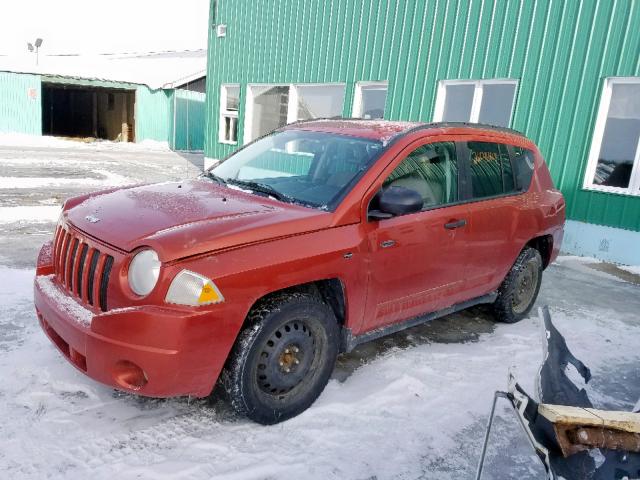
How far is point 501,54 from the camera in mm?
8766

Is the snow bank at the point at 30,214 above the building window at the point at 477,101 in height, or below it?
below

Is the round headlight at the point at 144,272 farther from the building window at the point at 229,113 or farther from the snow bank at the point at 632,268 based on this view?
the building window at the point at 229,113

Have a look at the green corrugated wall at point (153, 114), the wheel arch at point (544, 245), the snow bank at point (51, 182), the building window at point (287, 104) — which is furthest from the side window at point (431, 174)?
the green corrugated wall at point (153, 114)

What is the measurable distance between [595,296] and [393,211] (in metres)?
4.38

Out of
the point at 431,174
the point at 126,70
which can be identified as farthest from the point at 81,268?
the point at 126,70

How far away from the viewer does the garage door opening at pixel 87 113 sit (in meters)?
27.8

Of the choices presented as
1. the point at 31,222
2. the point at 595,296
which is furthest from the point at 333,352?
the point at 31,222

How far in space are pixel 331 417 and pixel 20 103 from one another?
25698mm

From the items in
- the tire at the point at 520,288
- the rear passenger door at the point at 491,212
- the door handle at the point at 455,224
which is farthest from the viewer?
the tire at the point at 520,288

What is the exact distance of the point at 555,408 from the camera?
1.81 meters

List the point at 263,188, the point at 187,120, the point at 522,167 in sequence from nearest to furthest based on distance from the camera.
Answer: the point at 263,188
the point at 522,167
the point at 187,120

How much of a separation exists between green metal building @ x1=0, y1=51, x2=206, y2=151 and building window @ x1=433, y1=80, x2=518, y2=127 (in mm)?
19563

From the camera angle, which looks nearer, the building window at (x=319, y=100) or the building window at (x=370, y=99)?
the building window at (x=370, y=99)

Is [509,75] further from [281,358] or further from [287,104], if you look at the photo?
[281,358]
